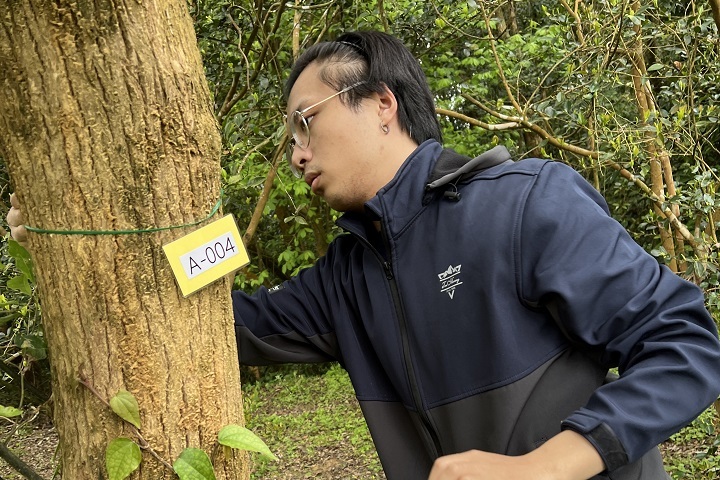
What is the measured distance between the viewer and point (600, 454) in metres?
1.21

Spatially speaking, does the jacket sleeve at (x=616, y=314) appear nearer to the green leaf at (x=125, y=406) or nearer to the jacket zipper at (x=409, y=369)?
the jacket zipper at (x=409, y=369)

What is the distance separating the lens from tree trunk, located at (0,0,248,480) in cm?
110

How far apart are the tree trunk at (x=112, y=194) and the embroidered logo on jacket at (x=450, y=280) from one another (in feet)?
1.93

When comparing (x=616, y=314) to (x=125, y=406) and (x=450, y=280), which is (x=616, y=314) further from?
(x=125, y=406)

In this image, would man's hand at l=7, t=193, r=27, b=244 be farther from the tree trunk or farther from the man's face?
the man's face

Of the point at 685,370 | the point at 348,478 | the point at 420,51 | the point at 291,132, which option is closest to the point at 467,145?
the point at 420,51

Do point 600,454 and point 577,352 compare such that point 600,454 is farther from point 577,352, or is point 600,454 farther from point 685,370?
point 577,352

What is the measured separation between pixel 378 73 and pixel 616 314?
3.03ft

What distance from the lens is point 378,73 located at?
6.17 feet

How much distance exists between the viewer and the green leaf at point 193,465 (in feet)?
3.86

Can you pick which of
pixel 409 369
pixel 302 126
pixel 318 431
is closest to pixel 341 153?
pixel 302 126

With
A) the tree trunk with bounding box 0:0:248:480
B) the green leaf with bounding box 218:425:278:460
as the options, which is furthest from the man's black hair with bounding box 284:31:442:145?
the green leaf with bounding box 218:425:278:460

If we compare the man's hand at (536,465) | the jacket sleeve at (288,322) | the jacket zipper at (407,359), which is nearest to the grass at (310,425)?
the jacket sleeve at (288,322)

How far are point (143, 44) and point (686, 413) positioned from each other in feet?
3.80
